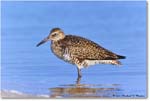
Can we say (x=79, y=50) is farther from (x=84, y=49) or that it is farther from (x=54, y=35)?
(x=54, y=35)

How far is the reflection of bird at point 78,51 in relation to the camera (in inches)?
94.1

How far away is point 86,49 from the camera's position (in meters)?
2.42

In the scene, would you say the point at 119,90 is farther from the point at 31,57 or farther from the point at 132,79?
the point at 31,57

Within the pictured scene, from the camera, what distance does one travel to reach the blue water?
2367 millimetres

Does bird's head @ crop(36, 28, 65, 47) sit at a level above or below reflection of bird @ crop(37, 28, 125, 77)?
above

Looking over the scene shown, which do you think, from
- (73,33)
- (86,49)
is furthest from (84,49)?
(73,33)

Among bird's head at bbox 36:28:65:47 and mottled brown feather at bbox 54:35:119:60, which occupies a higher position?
bird's head at bbox 36:28:65:47

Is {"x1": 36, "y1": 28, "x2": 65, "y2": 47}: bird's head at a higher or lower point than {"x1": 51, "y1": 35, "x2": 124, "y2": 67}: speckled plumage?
higher

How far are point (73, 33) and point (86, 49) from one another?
125 millimetres

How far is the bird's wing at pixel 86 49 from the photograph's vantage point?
239cm

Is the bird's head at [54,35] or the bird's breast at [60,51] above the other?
the bird's head at [54,35]

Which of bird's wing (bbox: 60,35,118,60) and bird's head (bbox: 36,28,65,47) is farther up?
bird's head (bbox: 36,28,65,47)

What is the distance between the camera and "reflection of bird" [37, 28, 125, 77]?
239 centimetres

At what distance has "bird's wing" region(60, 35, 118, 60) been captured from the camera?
239 centimetres
